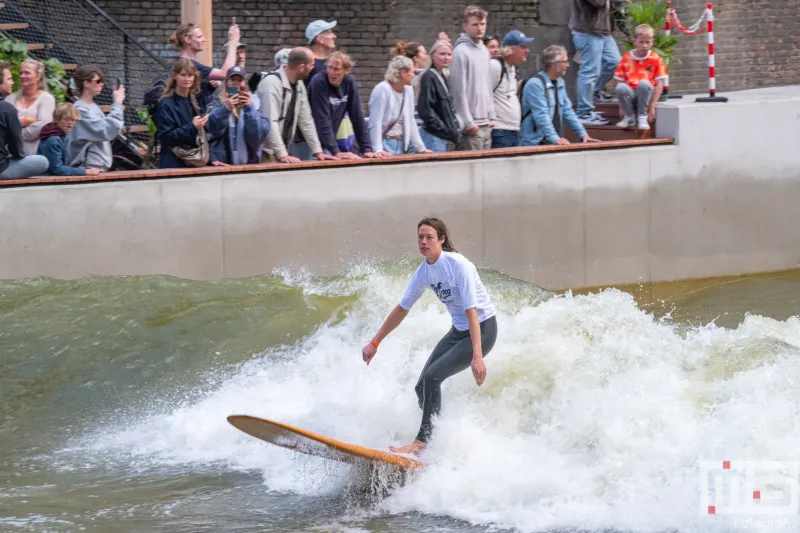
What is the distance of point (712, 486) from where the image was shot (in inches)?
295

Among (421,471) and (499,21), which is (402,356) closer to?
(421,471)

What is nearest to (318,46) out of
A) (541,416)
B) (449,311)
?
(449,311)

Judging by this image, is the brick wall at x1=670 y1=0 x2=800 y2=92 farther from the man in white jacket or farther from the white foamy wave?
the white foamy wave

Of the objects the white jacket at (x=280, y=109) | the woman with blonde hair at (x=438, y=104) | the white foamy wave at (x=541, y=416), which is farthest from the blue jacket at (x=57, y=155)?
the woman with blonde hair at (x=438, y=104)

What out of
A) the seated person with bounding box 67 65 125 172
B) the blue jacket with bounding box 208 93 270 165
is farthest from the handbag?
the seated person with bounding box 67 65 125 172

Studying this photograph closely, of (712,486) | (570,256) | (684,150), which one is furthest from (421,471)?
(684,150)

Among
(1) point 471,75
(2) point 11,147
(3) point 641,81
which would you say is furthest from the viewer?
(3) point 641,81

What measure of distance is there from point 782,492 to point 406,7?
13526mm

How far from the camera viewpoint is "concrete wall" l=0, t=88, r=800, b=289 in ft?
40.8

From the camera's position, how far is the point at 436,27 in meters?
19.5

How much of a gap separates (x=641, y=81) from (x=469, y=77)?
8.81 ft

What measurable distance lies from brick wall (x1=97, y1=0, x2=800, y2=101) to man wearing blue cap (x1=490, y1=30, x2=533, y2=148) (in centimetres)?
444

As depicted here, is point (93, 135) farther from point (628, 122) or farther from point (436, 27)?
point (436, 27)

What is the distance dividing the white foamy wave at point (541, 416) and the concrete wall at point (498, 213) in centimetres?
230
